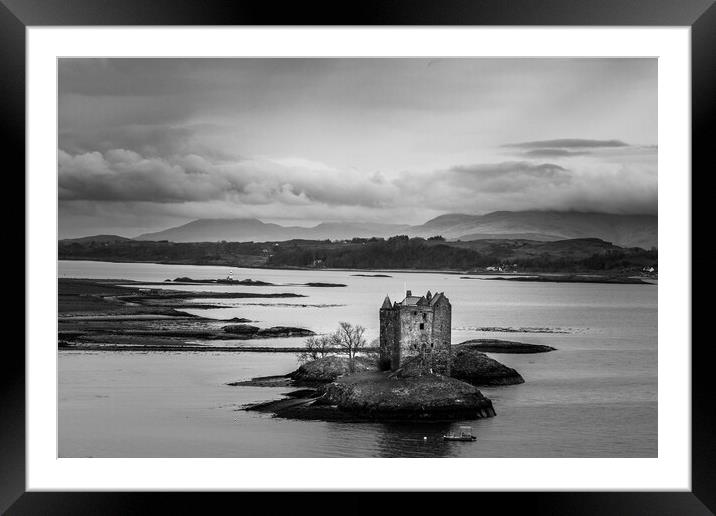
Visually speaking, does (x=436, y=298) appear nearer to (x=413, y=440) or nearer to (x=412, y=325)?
(x=412, y=325)

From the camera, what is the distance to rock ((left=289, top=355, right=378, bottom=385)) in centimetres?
1952

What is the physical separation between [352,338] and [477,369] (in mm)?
3297

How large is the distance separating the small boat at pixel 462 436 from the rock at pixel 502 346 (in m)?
3.27

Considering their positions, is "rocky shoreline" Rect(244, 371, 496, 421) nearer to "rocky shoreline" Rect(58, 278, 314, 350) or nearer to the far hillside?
"rocky shoreline" Rect(58, 278, 314, 350)

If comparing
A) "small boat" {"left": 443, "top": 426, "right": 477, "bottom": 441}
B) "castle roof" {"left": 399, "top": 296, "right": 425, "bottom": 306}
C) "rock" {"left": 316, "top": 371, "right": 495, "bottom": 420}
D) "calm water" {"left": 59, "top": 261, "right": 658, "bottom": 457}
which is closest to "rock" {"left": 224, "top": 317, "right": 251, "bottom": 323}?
"calm water" {"left": 59, "top": 261, "right": 658, "bottom": 457}

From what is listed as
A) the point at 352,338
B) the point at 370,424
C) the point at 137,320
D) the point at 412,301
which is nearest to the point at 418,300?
the point at 412,301

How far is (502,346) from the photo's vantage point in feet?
70.7

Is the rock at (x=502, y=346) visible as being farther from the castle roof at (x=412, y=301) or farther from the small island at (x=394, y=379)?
the castle roof at (x=412, y=301)

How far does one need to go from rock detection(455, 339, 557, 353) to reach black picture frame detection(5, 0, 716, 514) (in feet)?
36.4

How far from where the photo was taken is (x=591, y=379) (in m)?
21.2

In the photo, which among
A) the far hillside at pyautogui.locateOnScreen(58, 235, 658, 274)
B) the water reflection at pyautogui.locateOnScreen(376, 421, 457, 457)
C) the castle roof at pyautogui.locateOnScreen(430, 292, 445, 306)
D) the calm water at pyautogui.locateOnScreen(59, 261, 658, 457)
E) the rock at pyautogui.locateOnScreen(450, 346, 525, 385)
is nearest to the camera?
the water reflection at pyautogui.locateOnScreen(376, 421, 457, 457)
